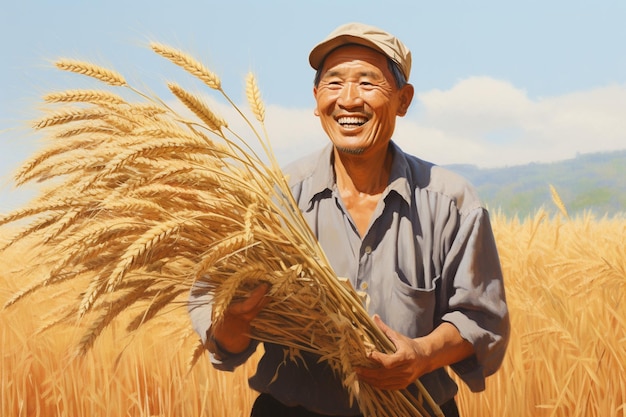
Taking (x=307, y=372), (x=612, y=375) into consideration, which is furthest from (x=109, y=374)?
(x=612, y=375)

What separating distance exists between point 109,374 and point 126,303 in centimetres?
179

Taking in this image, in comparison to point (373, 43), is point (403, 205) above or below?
below

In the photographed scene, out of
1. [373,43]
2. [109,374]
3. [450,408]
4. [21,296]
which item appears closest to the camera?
[21,296]

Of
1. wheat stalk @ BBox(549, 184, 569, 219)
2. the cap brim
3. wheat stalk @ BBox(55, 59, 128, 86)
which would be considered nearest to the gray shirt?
the cap brim

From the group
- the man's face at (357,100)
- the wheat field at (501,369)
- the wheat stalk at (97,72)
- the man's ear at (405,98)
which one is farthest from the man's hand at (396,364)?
the wheat field at (501,369)

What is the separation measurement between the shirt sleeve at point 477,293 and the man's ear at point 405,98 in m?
0.36

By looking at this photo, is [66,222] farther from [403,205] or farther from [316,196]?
[403,205]

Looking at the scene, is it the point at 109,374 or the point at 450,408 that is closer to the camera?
the point at 450,408

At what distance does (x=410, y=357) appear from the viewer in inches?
74.4

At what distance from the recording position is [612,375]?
318 centimetres

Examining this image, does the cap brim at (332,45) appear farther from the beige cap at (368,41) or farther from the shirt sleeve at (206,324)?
the shirt sleeve at (206,324)

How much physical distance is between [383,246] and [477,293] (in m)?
0.28

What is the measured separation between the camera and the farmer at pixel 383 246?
2031 mm

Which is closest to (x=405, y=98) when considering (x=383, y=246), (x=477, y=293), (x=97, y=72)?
(x=383, y=246)
